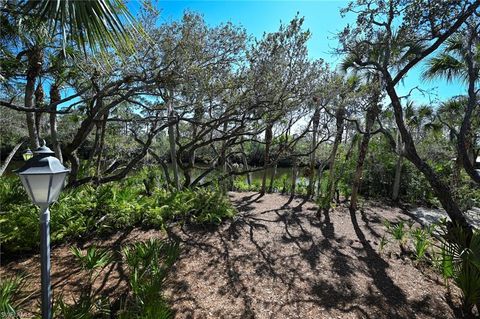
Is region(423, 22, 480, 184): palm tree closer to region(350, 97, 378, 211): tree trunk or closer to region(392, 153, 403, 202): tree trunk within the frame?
region(350, 97, 378, 211): tree trunk

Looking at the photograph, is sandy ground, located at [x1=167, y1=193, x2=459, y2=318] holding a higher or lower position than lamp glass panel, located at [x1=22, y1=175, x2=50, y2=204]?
lower

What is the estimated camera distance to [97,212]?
5059mm

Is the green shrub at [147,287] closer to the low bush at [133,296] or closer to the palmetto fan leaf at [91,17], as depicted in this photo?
the low bush at [133,296]

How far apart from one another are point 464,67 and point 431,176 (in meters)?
2.61

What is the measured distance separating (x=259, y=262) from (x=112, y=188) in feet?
12.5

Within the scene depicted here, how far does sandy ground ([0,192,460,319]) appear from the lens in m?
3.16

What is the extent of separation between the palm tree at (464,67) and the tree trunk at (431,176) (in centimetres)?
49

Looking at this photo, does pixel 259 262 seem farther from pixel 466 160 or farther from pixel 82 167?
pixel 82 167

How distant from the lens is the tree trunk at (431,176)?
14.4ft

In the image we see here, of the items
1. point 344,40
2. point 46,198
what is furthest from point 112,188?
point 344,40

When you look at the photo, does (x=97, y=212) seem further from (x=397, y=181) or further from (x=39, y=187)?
(x=397, y=181)

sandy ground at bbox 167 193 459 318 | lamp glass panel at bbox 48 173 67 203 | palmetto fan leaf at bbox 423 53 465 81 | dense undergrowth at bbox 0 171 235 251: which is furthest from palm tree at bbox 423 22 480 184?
lamp glass panel at bbox 48 173 67 203

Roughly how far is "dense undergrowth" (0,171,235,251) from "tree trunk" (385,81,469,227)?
13.2ft

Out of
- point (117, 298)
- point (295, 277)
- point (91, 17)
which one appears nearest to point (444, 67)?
point (295, 277)
